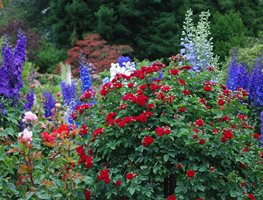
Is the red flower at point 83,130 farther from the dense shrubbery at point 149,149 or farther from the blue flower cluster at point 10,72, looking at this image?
the blue flower cluster at point 10,72

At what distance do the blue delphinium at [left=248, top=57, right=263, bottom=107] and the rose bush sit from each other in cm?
228

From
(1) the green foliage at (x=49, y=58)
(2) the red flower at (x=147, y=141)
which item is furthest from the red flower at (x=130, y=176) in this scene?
(1) the green foliage at (x=49, y=58)

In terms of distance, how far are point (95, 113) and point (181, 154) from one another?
86 cm

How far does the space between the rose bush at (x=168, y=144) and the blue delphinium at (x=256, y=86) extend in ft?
7.47

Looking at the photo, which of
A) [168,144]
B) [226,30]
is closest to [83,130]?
[168,144]

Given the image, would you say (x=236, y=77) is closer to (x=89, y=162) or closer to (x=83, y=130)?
(x=83, y=130)

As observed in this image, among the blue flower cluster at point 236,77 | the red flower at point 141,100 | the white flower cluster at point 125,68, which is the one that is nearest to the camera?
the red flower at point 141,100

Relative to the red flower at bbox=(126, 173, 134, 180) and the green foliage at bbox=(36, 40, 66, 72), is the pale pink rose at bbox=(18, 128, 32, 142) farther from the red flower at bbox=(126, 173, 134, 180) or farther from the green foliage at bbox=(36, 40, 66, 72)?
the green foliage at bbox=(36, 40, 66, 72)

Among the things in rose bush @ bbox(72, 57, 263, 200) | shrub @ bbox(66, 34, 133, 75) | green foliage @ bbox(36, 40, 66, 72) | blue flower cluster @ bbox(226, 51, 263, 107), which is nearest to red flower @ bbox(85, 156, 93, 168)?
rose bush @ bbox(72, 57, 263, 200)

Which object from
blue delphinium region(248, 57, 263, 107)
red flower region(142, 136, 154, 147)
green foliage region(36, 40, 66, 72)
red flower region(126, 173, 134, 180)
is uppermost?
red flower region(142, 136, 154, 147)

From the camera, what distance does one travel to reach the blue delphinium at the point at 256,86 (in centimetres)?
611

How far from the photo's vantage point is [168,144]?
3.48 meters

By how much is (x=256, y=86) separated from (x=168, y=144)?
3026 millimetres

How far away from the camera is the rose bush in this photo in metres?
3.44
